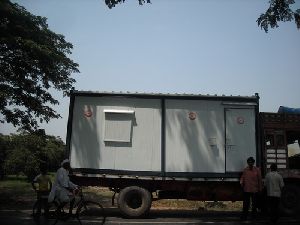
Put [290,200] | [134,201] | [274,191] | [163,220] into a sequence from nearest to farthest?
[274,191] → [163,220] → [134,201] → [290,200]

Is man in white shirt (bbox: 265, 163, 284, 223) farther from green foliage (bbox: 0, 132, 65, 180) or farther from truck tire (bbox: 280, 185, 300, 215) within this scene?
green foliage (bbox: 0, 132, 65, 180)

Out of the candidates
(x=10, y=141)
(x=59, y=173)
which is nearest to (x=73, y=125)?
(x=59, y=173)

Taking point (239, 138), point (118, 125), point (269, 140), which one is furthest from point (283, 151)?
point (118, 125)

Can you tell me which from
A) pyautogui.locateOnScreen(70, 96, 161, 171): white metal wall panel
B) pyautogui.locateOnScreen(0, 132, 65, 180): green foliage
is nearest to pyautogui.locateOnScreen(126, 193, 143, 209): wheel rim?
pyautogui.locateOnScreen(70, 96, 161, 171): white metal wall panel

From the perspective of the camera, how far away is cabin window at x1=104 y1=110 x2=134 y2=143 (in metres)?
11.8

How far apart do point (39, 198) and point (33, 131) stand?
10.0 m

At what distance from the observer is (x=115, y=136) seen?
464 inches

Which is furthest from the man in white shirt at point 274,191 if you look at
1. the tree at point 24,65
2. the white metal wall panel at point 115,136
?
the tree at point 24,65

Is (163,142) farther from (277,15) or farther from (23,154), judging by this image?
(23,154)

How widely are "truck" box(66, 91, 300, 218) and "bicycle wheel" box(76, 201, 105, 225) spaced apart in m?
1.05

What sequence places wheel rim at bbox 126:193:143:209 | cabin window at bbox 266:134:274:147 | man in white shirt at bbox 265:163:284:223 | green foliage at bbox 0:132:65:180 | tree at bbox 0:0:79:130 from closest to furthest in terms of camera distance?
man in white shirt at bbox 265:163:284:223
wheel rim at bbox 126:193:143:209
cabin window at bbox 266:134:274:147
tree at bbox 0:0:79:130
green foliage at bbox 0:132:65:180

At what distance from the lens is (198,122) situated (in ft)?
38.9

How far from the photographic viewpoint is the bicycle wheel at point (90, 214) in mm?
9109

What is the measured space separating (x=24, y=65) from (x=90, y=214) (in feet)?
33.0
